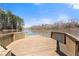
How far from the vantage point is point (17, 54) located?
268 centimetres

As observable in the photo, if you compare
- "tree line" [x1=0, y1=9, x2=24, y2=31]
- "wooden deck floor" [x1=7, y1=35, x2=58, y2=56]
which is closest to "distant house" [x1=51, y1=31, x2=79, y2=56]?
"wooden deck floor" [x1=7, y1=35, x2=58, y2=56]

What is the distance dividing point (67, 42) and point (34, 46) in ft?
1.17

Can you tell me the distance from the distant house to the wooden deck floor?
0.06 metres

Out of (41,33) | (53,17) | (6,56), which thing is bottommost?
(6,56)

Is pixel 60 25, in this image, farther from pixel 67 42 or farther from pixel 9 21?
pixel 9 21

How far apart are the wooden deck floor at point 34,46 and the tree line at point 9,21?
0.17m

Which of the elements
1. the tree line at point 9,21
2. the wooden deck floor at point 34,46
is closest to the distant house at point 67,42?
the wooden deck floor at point 34,46

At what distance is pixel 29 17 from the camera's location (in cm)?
267

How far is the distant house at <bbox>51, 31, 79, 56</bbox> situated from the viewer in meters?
2.62

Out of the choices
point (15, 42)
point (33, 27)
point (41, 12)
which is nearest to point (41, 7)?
point (41, 12)

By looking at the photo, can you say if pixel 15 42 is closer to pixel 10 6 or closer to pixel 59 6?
pixel 10 6

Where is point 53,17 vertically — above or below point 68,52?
above

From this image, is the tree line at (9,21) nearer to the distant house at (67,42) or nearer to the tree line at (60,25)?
the tree line at (60,25)

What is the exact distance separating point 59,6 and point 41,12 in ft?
0.66
